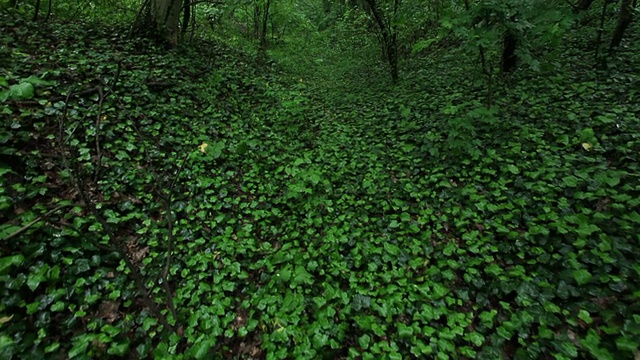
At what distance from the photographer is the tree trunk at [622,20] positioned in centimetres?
578

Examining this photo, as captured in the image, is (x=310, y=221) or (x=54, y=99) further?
(x=54, y=99)

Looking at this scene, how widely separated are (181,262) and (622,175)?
569 centimetres

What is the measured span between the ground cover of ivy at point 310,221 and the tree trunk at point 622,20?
2.09ft

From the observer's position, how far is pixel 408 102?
23.3ft

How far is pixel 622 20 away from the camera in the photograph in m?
5.96

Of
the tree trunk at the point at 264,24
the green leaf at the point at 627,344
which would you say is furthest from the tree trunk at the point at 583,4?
the tree trunk at the point at 264,24

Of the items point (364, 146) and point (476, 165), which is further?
point (364, 146)

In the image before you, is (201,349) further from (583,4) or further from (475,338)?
(583,4)

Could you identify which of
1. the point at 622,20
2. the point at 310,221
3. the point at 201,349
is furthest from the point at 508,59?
the point at 201,349

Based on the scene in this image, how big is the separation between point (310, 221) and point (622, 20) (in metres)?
7.69

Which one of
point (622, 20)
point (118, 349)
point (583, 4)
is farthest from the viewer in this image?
point (583, 4)

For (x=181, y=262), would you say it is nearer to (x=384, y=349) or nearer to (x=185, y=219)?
(x=185, y=219)

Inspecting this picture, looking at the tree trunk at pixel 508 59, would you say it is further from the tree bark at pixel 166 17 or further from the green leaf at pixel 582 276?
the tree bark at pixel 166 17

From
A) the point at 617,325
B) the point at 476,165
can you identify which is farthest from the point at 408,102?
the point at 617,325
